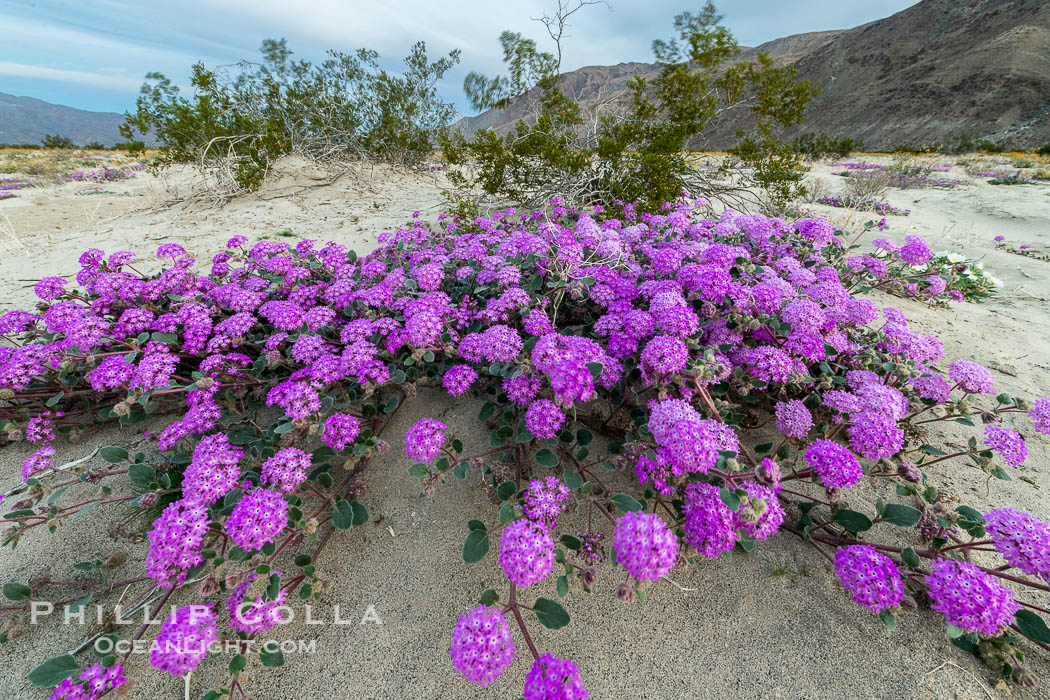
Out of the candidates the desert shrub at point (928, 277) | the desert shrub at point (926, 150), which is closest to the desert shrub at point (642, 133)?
the desert shrub at point (928, 277)

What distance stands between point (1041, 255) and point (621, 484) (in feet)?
24.0

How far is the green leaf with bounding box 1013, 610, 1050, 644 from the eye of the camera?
133 cm

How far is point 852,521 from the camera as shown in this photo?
162 centimetres

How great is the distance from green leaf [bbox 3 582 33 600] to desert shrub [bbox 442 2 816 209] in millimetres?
5233

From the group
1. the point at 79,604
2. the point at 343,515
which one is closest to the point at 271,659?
the point at 343,515

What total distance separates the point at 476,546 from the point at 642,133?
5303mm

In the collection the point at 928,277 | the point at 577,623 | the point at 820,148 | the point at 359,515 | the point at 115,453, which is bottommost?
the point at 577,623

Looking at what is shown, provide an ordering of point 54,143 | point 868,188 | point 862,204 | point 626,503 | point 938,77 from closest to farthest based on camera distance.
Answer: point 626,503 → point 862,204 → point 868,188 → point 54,143 → point 938,77

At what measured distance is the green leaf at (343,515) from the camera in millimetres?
1758

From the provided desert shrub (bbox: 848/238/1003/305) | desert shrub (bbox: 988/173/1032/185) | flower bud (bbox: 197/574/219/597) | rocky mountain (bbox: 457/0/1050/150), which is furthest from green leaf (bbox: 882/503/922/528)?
rocky mountain (bbox: 457/0/1050/150)

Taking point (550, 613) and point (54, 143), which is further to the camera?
point (54, 143)

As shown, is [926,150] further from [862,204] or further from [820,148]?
[862,204]

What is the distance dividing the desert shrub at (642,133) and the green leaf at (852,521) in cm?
394

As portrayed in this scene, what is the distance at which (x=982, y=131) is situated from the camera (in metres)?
35.5
